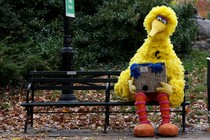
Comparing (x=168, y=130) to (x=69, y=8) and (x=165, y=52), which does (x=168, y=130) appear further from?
(x=69, y=8)

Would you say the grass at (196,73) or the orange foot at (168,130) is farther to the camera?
the grass at (196,73)

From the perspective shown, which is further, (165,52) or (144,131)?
(165,52)

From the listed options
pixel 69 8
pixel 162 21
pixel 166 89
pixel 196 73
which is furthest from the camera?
pixel 196 73

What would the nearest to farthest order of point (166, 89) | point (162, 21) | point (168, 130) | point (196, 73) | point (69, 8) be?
1. point (168, 130)
2. point (166, 89)
3. point (162, 21)
4. point (69, 8)
5. point (196, 73)

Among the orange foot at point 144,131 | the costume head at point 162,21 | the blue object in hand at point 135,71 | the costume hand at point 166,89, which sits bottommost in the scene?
the orange foot at point 144,131

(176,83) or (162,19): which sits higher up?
(162,19)

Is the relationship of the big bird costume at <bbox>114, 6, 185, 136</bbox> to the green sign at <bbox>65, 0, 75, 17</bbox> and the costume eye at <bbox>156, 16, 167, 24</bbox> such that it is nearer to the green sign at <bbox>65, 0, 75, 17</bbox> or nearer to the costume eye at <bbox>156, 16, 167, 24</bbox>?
the costume eye at <bbox>156, 16, 167, 24</bbox>

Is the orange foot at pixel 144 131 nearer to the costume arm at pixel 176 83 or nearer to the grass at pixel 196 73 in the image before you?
the costume arm at pixel 176 83

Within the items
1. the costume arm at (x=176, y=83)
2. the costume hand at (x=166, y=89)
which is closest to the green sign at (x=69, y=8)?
the costume arm at (x=176, y=83)

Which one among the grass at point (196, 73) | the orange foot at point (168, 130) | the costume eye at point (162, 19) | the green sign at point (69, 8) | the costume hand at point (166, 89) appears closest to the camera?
the orange foot at point (168, 130)

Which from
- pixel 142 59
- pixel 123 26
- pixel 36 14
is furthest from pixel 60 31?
pixel 142 59

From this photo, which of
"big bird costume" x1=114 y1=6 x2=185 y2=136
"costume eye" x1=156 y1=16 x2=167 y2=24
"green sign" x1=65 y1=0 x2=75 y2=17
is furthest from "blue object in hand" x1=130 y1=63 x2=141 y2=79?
"green sign" x1=65 y1=0 x2=75 y2=17

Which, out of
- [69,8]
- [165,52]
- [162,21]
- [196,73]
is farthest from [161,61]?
[196,73]

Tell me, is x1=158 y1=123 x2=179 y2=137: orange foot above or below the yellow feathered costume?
below
